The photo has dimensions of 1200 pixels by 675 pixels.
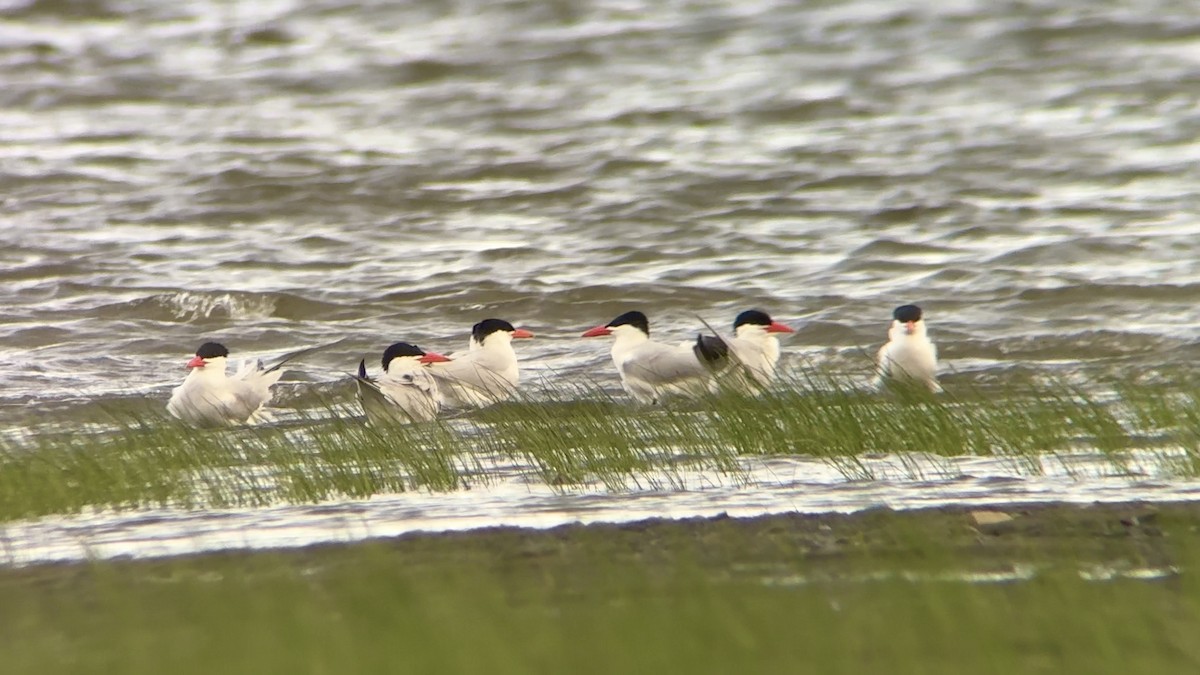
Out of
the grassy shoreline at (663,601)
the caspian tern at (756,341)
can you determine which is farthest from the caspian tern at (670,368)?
the grassy shoreline at (663,601)

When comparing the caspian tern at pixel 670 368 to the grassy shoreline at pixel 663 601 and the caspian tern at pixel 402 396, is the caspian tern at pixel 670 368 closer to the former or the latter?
the caspian tern at pixel 402 396

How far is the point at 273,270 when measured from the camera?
716 inches

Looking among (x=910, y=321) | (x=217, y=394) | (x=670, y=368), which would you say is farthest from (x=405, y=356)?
(x=910, y=321)

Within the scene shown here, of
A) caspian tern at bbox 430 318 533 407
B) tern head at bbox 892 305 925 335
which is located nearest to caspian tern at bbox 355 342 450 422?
caspian tern at bbox 430 318 533 407

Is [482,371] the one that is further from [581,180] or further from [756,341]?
[581,180]

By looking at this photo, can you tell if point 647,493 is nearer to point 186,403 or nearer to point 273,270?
point 186,403

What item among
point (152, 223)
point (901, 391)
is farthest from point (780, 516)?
point (152, 223)

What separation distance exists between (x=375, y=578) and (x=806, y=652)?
1.54 m

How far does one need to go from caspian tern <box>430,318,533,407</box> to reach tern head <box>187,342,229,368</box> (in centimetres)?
143

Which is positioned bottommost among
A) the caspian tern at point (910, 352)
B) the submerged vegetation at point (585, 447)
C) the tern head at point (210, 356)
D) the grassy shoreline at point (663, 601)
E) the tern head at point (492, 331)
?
the tern head at point (492, 331)

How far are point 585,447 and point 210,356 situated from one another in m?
4.20

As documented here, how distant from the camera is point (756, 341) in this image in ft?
37.3

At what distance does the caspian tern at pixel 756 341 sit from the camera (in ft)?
35.4

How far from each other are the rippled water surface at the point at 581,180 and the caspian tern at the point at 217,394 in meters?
1.41
